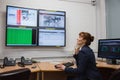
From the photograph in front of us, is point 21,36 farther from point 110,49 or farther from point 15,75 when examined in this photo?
point 110,49

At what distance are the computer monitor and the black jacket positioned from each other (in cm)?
85

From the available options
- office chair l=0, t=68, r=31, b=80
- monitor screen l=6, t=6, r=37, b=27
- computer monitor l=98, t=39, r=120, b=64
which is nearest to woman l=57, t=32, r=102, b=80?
office chair l=0, t=68, r=31, b=80

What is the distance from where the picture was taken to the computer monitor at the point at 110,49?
10.3 feet

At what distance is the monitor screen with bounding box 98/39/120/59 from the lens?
3.15 m

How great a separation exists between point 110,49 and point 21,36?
169 cm

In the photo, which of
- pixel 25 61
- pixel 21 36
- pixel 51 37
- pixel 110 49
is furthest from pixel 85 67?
pixel 21 36

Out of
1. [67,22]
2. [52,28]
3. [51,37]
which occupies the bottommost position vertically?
[51,37]

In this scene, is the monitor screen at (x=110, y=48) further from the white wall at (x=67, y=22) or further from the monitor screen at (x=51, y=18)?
the monitor screen at (x=51, y=18)

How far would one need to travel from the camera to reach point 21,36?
3273 millimetres

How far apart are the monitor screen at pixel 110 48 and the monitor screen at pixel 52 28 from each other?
2.53 ft

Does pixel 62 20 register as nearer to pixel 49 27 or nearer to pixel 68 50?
pixel 49 27

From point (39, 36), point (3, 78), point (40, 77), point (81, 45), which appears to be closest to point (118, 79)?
point (81, 45)

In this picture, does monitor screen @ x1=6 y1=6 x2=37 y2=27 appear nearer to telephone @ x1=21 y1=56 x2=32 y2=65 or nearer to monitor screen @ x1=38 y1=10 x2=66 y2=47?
monitor screen @ x1=38 y1=10 x2=66 y2=47

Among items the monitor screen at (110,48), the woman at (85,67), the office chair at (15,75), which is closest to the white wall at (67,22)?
the monitor screen at (110,48)
